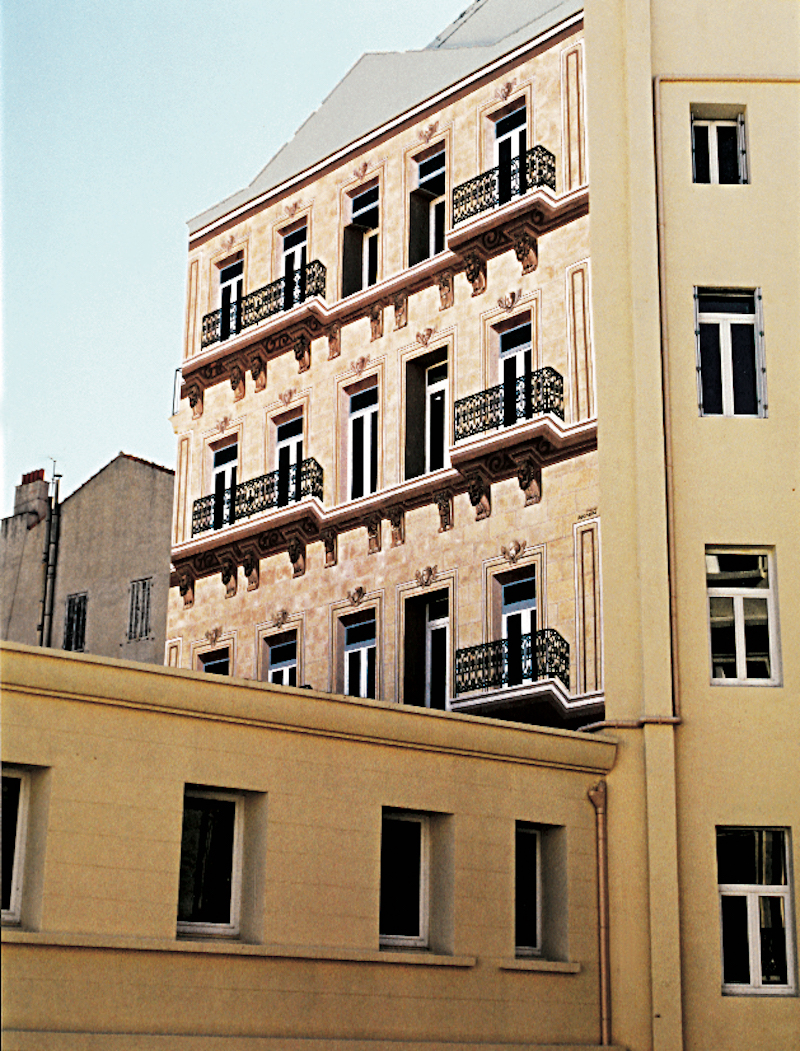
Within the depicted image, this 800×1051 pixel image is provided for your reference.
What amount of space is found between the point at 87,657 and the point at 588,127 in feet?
38.6

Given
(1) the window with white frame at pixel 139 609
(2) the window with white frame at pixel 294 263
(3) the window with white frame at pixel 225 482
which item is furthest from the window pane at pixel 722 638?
(1) the window with white frame at pixel 139 609

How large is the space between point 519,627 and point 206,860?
728cm

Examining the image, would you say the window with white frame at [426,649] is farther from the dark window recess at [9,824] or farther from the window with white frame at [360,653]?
the dark window recess at [9,824]

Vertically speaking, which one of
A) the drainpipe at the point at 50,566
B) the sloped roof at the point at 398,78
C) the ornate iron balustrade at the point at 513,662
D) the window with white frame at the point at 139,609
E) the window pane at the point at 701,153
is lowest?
the ornate iron balustrade at the point at 513,662

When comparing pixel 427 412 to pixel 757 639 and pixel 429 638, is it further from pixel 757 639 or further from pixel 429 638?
pixel 757 639

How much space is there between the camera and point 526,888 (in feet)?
62.6

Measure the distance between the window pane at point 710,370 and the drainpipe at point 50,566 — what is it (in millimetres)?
20613

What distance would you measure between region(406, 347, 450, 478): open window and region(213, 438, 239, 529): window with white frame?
415 cm

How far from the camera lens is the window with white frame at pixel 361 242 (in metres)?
26.4

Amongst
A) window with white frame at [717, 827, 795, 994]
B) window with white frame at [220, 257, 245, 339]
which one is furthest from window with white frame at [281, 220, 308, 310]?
window with white frame at [717, 827, 795, 994]

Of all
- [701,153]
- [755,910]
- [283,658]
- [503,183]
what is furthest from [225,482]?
[755,910]

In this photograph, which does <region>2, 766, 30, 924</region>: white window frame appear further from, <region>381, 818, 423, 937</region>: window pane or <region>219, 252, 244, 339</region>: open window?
<region>219, 252, 244, 339</region>: open window

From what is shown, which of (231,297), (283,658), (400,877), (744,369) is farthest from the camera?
(231,297)

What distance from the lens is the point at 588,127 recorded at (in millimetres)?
22469
